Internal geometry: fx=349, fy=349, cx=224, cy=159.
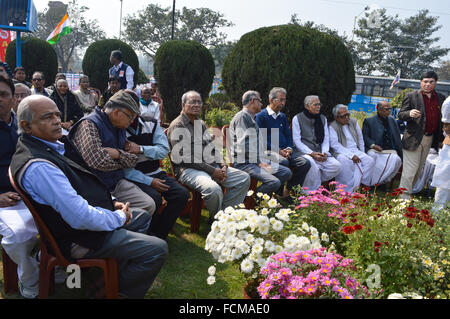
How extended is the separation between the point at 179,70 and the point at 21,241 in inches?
329

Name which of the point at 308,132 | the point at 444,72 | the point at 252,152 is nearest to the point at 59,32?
the point at 308,132

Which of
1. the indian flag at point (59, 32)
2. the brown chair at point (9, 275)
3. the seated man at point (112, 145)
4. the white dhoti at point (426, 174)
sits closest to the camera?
the brown chair at point (9, 275)

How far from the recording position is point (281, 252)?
218 centimetres

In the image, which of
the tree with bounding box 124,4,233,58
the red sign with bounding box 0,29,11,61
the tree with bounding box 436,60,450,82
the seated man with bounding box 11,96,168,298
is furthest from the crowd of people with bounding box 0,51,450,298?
the tree with bounding box 436,60,450,82

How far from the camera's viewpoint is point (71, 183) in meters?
2.17

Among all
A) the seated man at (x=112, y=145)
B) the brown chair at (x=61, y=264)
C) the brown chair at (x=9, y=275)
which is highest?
the seated man at (x=112, y=145)

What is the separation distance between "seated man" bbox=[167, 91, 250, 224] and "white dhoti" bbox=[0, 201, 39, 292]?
1.71 m

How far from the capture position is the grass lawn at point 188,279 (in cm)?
276

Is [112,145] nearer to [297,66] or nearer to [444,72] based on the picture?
[297,66]

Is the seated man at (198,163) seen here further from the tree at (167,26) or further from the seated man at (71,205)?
the tree at (167,26)

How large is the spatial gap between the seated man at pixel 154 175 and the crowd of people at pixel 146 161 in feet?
0.03

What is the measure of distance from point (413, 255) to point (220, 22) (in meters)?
47.2

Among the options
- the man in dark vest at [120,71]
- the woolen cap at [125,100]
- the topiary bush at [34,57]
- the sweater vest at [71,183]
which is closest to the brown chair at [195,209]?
the woolen cap at [125,100]
